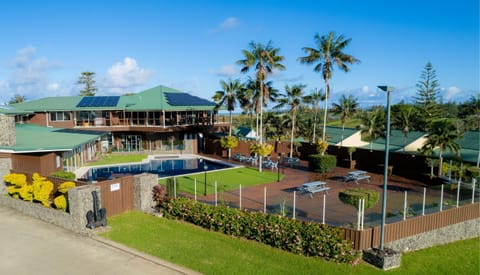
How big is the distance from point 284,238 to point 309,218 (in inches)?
79.7

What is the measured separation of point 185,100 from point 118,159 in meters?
→ 10.3

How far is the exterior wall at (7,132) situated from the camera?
19641mm

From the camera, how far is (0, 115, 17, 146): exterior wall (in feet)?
64.4

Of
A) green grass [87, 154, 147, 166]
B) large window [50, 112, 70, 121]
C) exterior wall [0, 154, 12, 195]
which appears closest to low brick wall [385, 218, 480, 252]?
exterior wall [0, 154, 12, 195]

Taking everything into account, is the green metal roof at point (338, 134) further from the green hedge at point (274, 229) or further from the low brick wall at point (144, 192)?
the green hedge at point (274, 229)

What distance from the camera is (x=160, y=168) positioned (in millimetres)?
29672

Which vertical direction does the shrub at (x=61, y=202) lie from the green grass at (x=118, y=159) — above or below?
above

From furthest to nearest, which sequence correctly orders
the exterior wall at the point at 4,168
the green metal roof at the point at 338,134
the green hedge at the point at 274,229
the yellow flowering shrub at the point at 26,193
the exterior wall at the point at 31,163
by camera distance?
the green metal roof at the point at 338,134 → the exterior wall at the point at 31,163 → the exterior wall at the point at 4,168 → the yellow flowering shrub at the point at 26,193 → the green hedge at the point at 274,229

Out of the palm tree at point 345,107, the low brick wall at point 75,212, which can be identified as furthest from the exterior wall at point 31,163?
the palm tree at point 345,107

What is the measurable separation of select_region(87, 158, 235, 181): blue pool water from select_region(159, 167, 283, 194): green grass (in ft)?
6.60

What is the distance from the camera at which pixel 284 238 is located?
12.4 m

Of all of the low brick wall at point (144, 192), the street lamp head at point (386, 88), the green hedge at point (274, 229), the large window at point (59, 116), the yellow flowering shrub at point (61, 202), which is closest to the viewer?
the street lamp head at point (386, 88)

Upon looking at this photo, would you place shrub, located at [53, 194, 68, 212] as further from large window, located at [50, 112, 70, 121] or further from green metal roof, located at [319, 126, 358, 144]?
green metal roof, located at [319, 126, 358, 144]

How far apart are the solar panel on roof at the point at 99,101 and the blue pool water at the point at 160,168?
9230 millimetres
